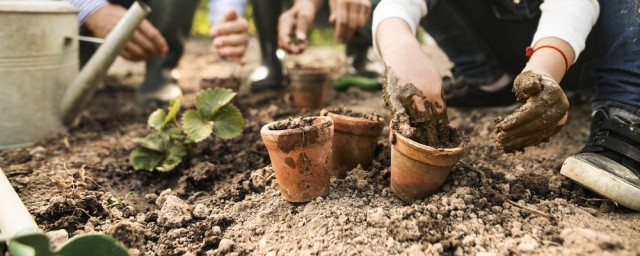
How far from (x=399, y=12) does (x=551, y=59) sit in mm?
545

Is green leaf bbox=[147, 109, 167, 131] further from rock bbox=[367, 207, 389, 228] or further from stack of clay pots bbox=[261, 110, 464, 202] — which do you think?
rock bbox=[367, 207, 389, 228]

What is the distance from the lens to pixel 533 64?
4.80ft

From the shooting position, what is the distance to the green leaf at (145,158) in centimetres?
182

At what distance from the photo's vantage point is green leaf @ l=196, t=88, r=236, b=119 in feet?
6.12

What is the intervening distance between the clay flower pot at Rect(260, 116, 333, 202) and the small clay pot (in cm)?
112

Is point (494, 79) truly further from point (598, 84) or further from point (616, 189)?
point (616, 189)

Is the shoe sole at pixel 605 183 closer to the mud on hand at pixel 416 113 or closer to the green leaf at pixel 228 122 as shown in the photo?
the mud on hand at pixel 416 113

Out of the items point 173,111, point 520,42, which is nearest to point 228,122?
point 173,111

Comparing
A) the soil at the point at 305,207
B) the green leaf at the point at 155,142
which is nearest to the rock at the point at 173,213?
the soil at the point at 305,207

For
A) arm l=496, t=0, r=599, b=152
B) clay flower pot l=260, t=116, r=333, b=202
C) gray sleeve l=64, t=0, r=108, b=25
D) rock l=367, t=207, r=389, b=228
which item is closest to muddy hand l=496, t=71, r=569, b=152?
arm l=496, t=0, r=599, b=152

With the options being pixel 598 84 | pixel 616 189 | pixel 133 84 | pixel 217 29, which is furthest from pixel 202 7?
pixel 616 189

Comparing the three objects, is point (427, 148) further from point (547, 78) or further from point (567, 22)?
point (567, 22)

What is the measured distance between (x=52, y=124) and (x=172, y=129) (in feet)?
2.36

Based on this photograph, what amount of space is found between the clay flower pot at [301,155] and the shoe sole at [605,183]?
779 millimetres
